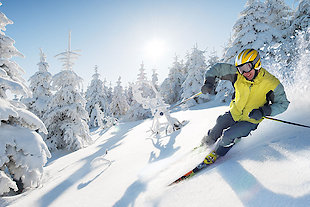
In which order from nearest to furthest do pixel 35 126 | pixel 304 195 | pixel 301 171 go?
pixel 304 195 → pixel 301 171 → pixel 35 126

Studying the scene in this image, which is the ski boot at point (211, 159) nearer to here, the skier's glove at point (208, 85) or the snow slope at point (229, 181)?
the snow slope at point (229, 181)

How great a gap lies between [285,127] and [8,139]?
24.0 feet

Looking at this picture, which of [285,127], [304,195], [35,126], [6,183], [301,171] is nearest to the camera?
[304,195]

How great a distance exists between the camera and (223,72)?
3.38 m

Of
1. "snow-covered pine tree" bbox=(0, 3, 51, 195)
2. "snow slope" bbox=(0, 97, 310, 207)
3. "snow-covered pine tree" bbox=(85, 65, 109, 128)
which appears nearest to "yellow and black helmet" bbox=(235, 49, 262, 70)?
"snow slope" bbox=(0, 97, 310, 207)

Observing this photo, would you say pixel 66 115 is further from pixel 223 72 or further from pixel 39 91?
pixel 223 72

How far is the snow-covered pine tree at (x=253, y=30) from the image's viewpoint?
45.0 ft

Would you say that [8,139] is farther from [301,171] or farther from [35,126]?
[301,171]

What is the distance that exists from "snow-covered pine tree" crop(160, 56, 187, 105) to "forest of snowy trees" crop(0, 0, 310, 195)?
37.6 feet

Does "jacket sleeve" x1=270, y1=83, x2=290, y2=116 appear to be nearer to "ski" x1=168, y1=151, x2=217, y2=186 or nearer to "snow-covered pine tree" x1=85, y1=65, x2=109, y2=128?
"ski" x1=168, y1=151, x2=217, y2=186

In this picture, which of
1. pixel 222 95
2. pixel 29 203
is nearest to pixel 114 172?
pixel 29 203

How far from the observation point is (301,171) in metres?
1.64

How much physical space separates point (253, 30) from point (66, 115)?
58.5 ft

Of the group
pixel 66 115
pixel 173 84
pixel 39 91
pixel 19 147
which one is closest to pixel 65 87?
pixel 66 115
